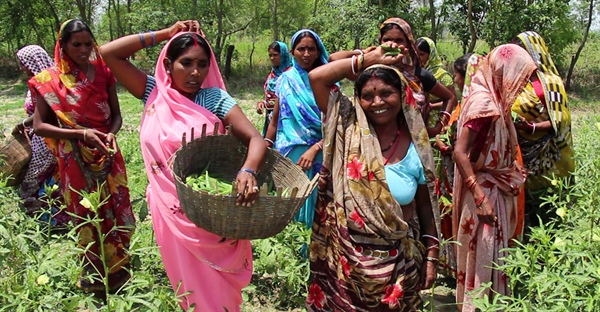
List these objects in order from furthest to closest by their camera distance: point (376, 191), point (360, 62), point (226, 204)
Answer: point (360, 62) < point (376, 191) < point (226, 204)

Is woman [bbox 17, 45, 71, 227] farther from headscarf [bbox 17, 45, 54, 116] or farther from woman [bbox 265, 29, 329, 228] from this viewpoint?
woman [bbox 265, 29, 329, 228]

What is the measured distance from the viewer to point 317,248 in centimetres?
270

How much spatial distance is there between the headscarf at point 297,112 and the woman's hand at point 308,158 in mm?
186

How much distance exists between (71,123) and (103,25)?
2687 centimetres

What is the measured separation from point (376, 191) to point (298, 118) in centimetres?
154

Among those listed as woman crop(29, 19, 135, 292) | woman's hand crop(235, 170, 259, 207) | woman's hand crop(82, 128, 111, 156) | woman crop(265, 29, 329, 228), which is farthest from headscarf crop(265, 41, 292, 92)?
woman's hand crop(235, 170, 259, 207)

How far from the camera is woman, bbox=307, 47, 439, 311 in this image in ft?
7.84

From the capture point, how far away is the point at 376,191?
7.78ft

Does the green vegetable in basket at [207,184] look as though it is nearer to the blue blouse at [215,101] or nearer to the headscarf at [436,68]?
the blue blouse at [215,101]

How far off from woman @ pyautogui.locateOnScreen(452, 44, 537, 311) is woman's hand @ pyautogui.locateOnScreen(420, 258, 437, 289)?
32.3 inches

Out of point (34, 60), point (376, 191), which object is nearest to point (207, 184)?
point (376, 191)

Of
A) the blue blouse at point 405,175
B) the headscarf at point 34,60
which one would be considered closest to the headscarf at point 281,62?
the headscarf at point 34,60

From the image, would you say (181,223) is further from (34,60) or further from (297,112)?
(34,60)

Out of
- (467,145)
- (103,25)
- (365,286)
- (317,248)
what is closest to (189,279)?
(317,248)
